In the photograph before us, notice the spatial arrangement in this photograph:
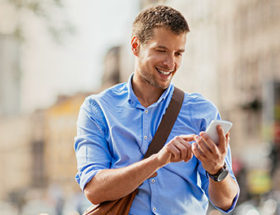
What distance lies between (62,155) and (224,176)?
6569 cm

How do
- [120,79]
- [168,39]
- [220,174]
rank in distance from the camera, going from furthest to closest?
1. [120,79]
2. [168,39]
3. [220,174]

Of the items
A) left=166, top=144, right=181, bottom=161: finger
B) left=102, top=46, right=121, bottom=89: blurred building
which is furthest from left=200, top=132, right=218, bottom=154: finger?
left=102, top=46, right=121, bottom=89: blurred building

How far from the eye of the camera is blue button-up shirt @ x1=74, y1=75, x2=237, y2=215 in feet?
8.97

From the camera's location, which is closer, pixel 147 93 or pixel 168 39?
pixel 168 39

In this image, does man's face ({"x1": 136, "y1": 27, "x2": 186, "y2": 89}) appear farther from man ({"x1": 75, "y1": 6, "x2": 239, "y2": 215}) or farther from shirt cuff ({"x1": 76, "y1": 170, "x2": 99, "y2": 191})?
shirt cuff ({"x1": 76, "y1": 170, "x2": 99, "y2": 191})

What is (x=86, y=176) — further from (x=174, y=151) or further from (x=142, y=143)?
(x=174, y=151)

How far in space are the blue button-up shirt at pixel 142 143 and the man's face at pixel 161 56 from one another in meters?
0.09

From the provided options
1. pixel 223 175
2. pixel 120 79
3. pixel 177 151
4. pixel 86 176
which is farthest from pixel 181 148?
pixel 120 79

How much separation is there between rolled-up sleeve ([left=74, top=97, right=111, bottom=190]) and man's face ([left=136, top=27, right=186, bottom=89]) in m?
0.26

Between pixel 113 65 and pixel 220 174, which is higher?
pixel 220 174

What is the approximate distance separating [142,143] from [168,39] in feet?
1.40

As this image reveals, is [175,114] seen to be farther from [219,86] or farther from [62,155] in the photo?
[62,155]

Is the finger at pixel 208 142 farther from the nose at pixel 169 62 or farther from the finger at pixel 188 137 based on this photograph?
the nose at pixel 169 62

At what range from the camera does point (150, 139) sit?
2791 mm
